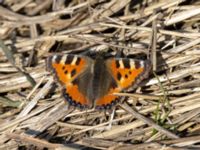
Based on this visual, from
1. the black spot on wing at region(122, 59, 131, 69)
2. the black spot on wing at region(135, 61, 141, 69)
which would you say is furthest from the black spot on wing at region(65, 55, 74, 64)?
the black spot on wing at region(135, 61, 141, 69)

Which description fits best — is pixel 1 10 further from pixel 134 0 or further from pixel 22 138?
pixel 22 138

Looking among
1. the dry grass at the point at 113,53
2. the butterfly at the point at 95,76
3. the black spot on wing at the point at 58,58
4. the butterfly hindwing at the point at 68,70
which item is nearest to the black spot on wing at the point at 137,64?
the butterfly at the point at 95,76

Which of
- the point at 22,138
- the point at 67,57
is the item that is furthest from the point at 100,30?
the point at 22,138

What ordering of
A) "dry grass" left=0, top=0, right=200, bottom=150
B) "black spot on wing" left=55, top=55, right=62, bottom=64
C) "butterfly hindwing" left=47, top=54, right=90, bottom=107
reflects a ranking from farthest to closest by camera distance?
1. "black spot on wing" left=55, top=55, right=62, bottom=64
2. "butterfly hindwing" left=47, top=54, right=90, bottom=107
3. "dry grass" left=0, top=0, right=200, bottom=150

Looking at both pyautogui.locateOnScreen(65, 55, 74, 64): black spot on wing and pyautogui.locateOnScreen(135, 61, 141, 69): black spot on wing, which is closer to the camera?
pyautogui.locateOnScreen(135, 61, 141, 69): black spot on wing

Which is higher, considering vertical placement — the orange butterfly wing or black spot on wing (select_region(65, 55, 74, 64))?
black spot on wing (select_region(65, 55, 74, 64))

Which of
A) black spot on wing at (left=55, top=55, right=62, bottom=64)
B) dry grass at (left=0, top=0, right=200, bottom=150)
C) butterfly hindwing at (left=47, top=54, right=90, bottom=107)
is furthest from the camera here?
black spot on wing at (left=55, top=55, right=62, bottom=64)

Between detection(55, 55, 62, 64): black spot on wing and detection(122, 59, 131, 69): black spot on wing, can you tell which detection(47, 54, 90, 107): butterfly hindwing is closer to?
detection(55, 55, 62, 64): black spot on wing
